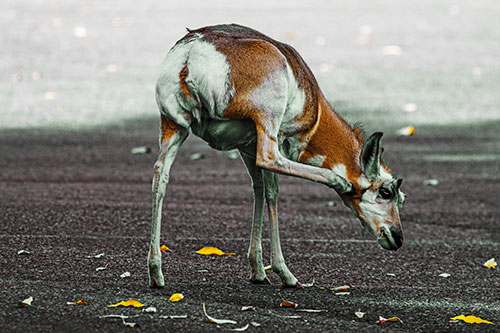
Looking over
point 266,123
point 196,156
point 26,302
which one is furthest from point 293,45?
point 26,302

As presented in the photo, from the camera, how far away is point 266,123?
18.6 ft

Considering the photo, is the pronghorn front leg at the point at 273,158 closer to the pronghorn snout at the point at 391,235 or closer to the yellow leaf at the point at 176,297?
the pronghorn snout at the point at 391,235

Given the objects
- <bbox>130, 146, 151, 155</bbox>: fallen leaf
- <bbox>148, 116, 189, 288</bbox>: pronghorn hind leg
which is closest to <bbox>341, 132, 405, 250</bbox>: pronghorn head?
<bbox>148, 116, 189, 288</bbox>: pronghorn hind leg

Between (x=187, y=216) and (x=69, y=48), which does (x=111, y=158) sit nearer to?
(x=187, y=216)

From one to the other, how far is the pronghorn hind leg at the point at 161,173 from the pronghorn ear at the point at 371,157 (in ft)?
3.49

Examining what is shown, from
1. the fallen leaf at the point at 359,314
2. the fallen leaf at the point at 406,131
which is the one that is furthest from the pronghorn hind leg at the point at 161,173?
the fallen leaf at the point at 406,131

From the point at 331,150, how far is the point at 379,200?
41cm

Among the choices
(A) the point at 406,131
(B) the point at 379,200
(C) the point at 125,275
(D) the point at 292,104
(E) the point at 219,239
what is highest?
(D) the point at 292,104

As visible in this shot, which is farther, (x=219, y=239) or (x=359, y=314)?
(x=219, y=239)

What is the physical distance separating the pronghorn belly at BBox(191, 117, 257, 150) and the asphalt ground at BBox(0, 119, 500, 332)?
90 centimetres

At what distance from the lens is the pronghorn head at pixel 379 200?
5.95 meters

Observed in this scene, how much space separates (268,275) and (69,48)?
31.9 feet

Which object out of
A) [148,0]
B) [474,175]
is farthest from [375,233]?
[148,0]

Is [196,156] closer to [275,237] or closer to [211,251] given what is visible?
[211,251]
